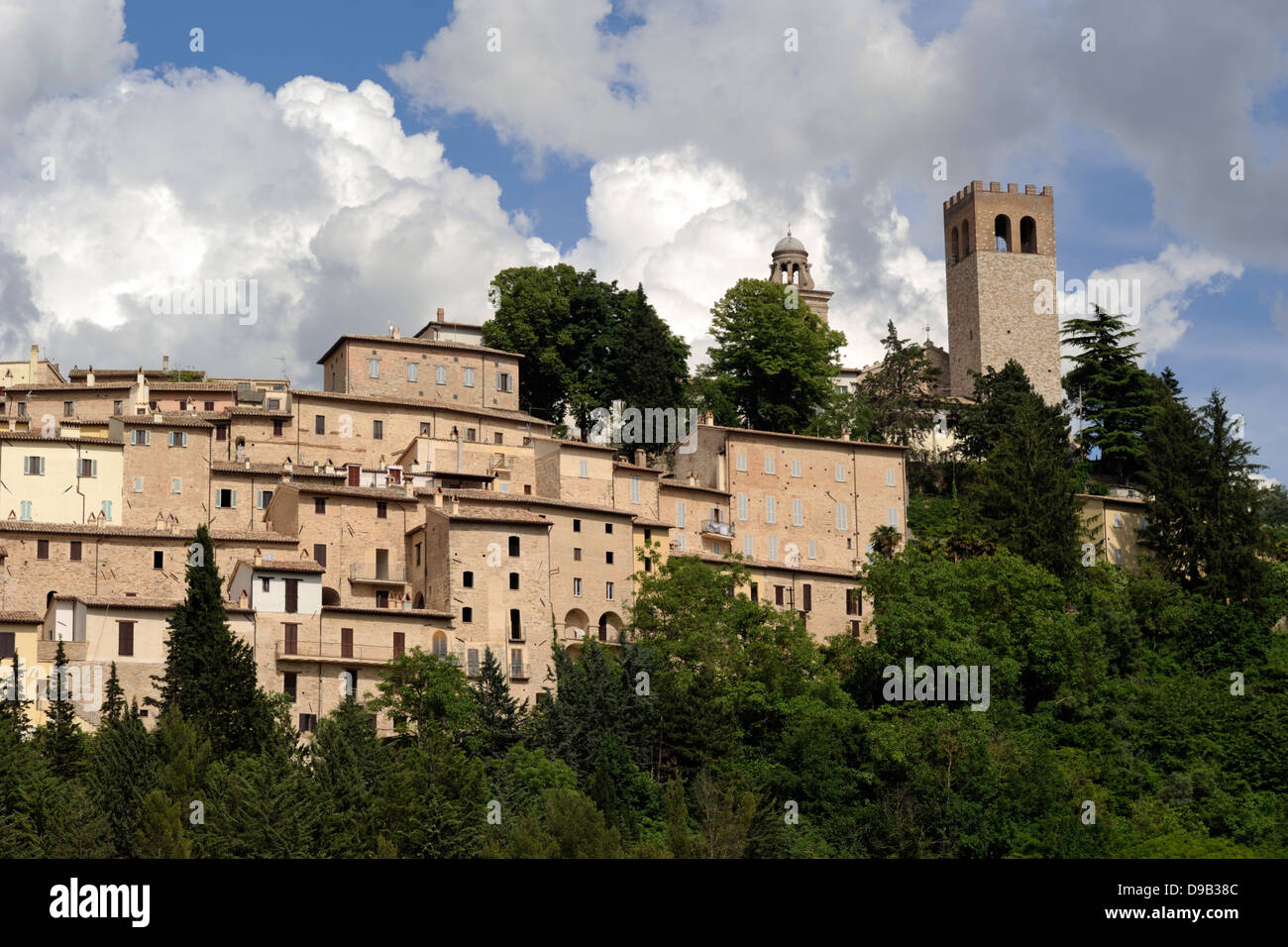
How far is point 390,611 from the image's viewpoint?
5394 centimetres

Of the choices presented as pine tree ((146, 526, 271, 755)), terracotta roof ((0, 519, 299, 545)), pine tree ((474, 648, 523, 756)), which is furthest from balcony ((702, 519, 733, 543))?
pine tree ((146, 526, 271, 755))

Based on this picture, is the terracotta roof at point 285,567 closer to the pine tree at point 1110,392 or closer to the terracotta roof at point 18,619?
the terracotta roof at point 18,619

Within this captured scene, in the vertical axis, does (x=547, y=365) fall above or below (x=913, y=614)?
above

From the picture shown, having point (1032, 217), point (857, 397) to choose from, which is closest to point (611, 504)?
point (857, 397)

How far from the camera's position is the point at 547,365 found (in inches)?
3061

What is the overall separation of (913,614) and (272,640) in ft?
64.5

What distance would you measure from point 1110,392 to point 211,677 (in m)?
48.7

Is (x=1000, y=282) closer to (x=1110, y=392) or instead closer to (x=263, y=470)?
(x=1110, y=392)

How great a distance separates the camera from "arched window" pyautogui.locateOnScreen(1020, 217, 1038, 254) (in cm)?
9744

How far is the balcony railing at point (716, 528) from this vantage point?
65438 millimetres

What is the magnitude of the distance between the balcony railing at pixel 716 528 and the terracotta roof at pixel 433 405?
379 inches

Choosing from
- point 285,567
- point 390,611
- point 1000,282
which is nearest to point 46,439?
point 285,567

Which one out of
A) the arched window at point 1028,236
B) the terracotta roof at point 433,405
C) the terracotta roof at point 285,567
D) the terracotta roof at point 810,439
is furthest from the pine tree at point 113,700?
the arched window at point 1028,236
